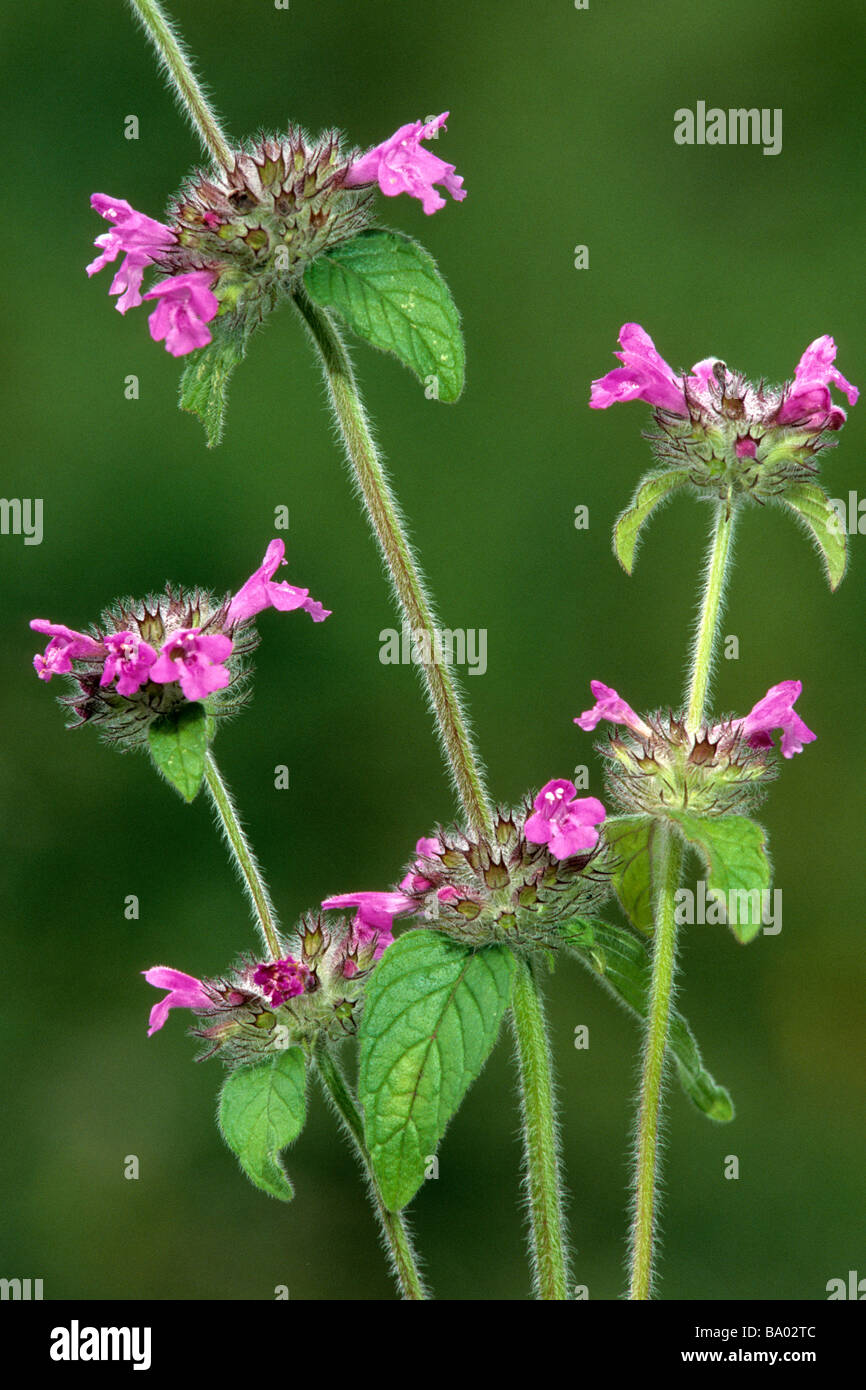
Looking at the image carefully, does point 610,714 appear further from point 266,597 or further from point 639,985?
point 266,597

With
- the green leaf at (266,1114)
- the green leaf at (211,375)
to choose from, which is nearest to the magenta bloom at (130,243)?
the green leaf at (211,375)

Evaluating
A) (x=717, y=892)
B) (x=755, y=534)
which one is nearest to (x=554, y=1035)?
(x=755, y=534)

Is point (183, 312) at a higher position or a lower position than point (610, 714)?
higher

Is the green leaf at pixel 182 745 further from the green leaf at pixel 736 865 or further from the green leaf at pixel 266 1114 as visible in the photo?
the green leaf at pixel 736 865

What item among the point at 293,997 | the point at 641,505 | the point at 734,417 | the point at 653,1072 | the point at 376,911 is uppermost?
the point at 734,417

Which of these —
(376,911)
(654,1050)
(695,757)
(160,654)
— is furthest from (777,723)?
(160,654)

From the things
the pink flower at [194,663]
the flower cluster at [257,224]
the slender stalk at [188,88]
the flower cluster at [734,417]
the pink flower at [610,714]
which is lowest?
the pink flower at [610,714]
